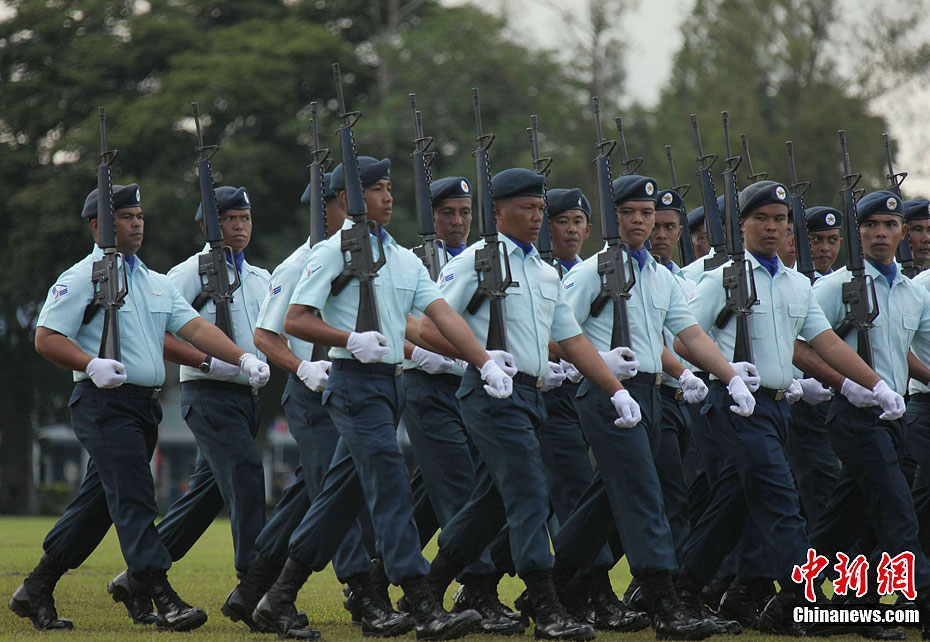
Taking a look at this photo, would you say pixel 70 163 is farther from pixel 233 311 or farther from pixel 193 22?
pixel 233 311

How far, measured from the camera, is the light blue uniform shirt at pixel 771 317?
8055mm

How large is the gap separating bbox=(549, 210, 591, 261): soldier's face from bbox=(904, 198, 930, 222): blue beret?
2.28m

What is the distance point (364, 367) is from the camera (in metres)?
7.05

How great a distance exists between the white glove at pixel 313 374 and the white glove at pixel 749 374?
7.13 ft

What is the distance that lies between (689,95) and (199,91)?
1351 cm

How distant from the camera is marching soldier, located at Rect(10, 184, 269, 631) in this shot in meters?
7.71

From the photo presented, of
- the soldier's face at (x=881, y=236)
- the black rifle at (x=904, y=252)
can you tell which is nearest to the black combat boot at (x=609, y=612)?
the soldier's face at (x=881, y=236)

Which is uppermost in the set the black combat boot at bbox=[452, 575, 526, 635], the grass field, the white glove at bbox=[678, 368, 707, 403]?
the white glove at bbox=[678, 368, 707, 403]

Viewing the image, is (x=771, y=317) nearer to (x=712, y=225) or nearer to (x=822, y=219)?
(x=822, y=219)

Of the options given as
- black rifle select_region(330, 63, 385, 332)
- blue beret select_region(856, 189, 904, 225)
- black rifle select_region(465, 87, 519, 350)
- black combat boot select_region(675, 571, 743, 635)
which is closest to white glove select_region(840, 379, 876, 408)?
blue beret select_region(856, 189, 904, 225)

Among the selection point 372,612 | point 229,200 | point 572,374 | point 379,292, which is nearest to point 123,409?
point 379,292

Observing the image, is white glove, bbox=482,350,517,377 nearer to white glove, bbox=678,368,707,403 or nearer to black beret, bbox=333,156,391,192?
black beret, bbox=333,156,391,192

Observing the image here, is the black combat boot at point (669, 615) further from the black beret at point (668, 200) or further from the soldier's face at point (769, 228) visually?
the black beret at point (668, 200)

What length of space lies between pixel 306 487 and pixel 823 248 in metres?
4.19
